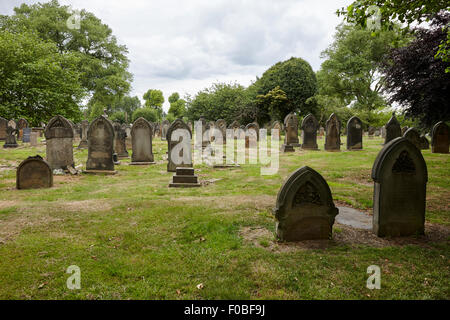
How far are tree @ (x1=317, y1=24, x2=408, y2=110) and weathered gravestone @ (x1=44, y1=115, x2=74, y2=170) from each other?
36.7 m

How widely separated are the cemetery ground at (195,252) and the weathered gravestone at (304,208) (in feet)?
0.64

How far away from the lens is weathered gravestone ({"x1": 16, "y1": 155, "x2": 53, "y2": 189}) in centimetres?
770

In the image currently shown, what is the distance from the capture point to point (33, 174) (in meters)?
7.85

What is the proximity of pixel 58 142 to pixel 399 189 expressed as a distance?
1095 centimetres

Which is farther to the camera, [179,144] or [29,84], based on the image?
[29,84]

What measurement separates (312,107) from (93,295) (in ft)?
136

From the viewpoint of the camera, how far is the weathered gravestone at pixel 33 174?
7695mm

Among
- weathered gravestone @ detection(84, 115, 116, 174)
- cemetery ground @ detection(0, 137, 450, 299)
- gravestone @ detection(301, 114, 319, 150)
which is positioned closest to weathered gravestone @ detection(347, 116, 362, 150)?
gravestone @ detection(301, 114, 319, 150)

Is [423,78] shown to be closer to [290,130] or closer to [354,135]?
[354,135]

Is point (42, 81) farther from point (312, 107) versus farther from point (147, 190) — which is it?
point (312, 107)

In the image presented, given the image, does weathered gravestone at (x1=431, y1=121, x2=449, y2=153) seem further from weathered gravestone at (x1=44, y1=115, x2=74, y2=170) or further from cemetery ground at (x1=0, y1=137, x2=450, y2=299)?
weathered gravestone at (x1=44, y1=115, x2=74, y2=170)

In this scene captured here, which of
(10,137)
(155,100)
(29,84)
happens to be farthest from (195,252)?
(155,100)
